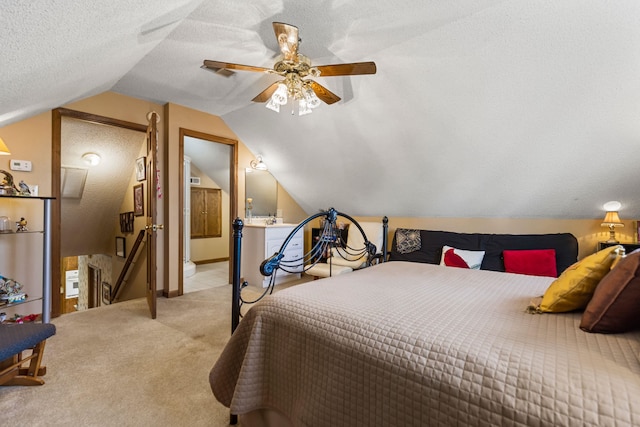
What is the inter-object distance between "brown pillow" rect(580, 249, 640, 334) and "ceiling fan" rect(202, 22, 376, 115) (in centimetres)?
158

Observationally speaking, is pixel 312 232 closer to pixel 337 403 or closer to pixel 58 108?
pixel 58 108

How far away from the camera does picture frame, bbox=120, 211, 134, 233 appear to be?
4383 mm

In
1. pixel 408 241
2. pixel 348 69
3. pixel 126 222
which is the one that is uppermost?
pixel 348 69

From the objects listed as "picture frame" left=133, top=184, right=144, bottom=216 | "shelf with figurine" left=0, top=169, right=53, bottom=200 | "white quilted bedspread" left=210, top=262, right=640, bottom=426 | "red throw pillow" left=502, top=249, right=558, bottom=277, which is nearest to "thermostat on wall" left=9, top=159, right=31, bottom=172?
"shelf with figurine" left=0, top=169, right=53, bottom=200

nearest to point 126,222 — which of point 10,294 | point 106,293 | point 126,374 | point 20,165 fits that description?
point 106,293

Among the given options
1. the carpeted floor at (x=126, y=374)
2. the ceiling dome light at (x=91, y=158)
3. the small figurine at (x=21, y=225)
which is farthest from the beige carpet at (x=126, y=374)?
the ceiling dome light at (x=91, y=158)

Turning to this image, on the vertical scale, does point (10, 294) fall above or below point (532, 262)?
below

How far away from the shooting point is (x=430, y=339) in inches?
36.1

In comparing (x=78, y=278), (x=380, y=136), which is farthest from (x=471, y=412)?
(x=78, y=278)

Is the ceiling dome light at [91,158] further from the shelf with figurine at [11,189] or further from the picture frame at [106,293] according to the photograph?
the picture frame at [106,293]

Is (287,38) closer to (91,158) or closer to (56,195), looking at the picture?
(56,195)

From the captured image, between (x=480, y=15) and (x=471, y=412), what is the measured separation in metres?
2.11

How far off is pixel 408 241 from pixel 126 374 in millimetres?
3030

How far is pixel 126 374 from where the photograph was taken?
6.26 feet
